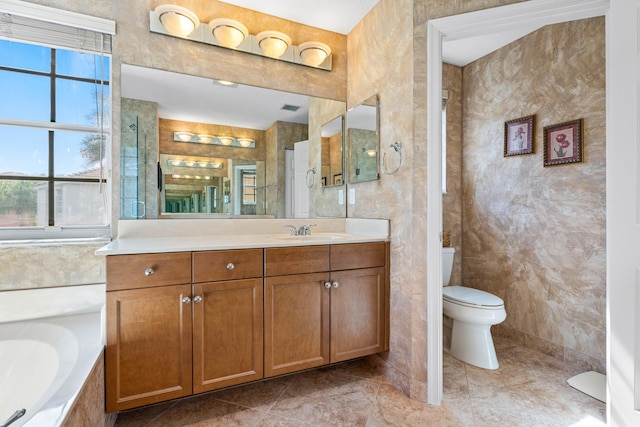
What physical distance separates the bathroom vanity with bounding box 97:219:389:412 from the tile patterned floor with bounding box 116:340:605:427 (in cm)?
20

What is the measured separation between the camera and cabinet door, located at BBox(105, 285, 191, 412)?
1.35 metres

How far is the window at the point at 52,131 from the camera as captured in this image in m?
1.63

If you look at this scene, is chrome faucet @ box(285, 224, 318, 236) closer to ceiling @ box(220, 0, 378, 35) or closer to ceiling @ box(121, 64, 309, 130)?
ceiling @ box(121, 64, 309, 130)

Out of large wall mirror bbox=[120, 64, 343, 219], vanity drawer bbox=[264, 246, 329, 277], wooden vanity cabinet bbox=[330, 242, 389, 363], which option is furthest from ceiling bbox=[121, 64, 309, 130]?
wooden vanity cabinet bbox=[330, 242, 389, 363]

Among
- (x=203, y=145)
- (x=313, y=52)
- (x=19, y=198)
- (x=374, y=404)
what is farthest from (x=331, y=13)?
(x=374, y=404)

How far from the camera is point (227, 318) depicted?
61.1 inches

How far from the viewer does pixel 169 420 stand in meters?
1.57

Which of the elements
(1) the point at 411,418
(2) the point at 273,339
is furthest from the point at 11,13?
(1) the point at 411,418

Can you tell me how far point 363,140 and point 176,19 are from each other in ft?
4.57

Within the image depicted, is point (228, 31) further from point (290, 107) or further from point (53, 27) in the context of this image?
point (53, 27)

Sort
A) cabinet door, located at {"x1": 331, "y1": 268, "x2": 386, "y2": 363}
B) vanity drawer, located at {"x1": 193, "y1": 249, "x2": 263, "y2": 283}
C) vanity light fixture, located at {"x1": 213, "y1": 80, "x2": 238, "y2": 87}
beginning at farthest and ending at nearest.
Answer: vanity light fixture, located at {"x1": 213, "y1": 80, "x2": 238, "y2": 87}, cabinet door, located at {"x1": 331, "y1": 268, "x2": 386, "y2": 363}, vanity drawer, located at {"x1": 193, "y1": 249, "x2": 263, "y2": 283}

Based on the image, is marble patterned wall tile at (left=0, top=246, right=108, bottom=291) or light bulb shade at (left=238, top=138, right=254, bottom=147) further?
light bulb shade at (left=238, top=138, right=254, bottom=147)

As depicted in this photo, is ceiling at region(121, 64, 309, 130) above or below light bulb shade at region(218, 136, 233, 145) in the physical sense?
above

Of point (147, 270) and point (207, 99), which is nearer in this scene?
point (147, 270)
